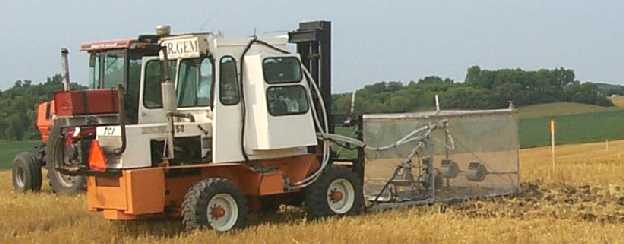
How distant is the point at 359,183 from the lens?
534 inches

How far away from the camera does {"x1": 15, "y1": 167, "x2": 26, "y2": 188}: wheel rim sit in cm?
1978

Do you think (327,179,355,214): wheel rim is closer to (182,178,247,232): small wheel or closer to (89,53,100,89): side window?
(182,178,247,232): small wheel

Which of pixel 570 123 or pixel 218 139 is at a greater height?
pixel 570 123

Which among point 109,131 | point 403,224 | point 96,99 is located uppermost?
point 96,99

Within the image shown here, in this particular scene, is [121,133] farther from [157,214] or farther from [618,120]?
[618,120]

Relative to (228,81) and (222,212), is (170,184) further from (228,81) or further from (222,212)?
(228,81)

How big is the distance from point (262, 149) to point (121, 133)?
73.1 inches

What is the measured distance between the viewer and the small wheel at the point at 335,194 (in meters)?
13.1

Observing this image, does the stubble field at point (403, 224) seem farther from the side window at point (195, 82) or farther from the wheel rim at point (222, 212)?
the side window at point (195, 82)

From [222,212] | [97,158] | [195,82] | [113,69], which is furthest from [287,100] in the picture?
[113,69]

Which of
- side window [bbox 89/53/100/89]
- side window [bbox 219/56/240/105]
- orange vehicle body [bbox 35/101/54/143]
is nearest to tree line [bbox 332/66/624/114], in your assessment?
side window [bbox 219/56/240/105]

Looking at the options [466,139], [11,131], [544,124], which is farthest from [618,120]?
[466,139]

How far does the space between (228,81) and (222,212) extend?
1663mm

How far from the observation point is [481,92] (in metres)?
39.4
